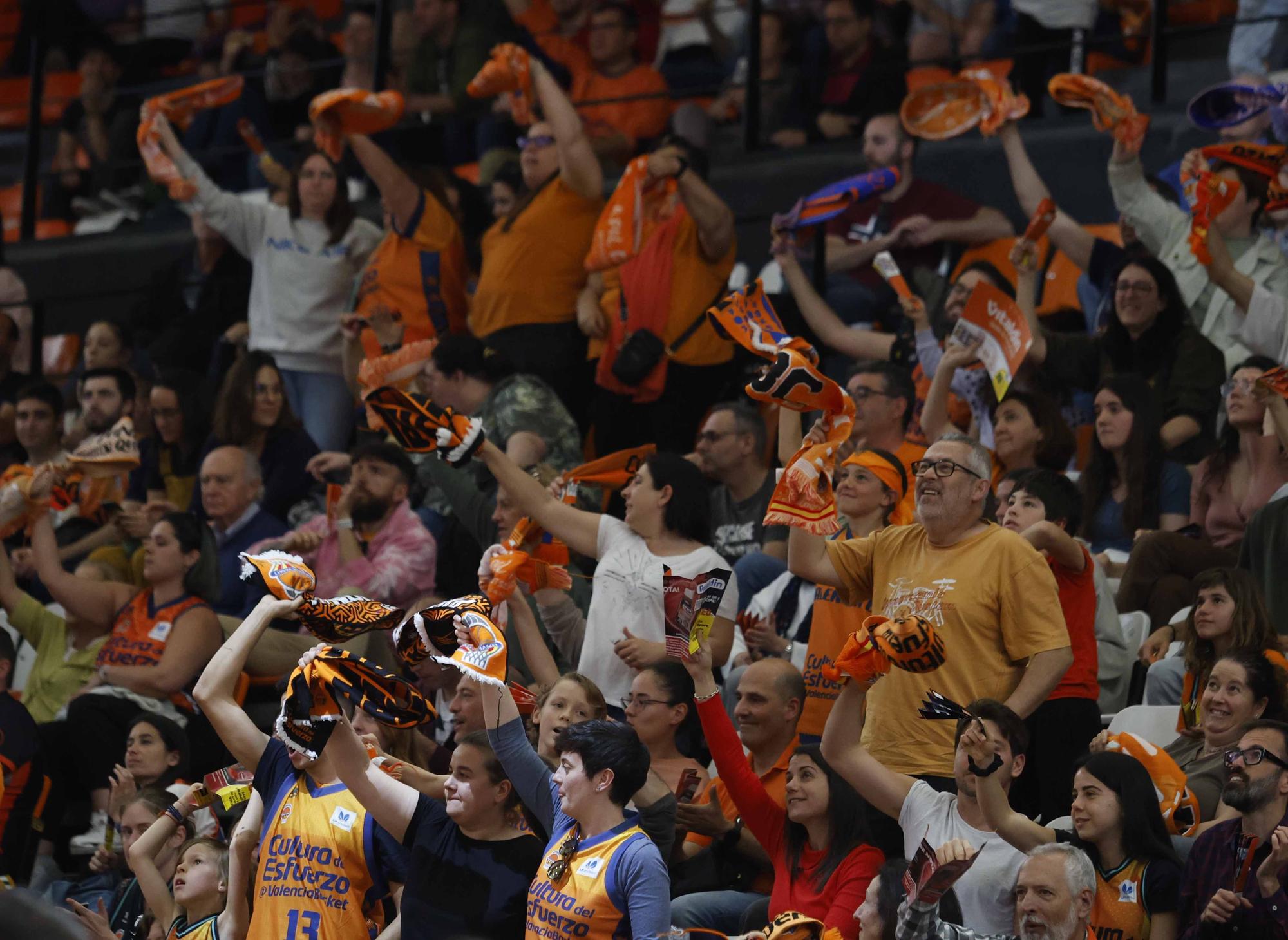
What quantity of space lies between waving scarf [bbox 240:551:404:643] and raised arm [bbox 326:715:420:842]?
0.78ft

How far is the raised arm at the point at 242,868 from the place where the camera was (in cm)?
527

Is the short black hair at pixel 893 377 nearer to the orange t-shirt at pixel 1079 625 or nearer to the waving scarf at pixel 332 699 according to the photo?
the orange t-shirt at pixel 1079 625

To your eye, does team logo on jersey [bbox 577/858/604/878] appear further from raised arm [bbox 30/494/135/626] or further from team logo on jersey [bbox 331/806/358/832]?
raised arm [bbox 30/494/135/626]

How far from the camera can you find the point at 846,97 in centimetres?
986

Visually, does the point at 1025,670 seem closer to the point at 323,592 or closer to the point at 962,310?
the point at 962,310

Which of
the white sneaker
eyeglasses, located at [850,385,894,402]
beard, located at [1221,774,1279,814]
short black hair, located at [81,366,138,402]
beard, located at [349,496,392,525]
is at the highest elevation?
beard, located at [1221,774,1279,814]

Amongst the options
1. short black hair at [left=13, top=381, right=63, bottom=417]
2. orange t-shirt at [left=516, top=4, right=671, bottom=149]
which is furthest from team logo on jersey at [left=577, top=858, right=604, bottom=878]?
orange t-shirt at [left=516, top=4, right=671, bottom=149]

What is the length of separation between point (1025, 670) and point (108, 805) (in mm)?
3220

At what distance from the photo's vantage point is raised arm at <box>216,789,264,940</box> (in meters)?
5.27

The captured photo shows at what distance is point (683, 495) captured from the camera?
635 centimetres

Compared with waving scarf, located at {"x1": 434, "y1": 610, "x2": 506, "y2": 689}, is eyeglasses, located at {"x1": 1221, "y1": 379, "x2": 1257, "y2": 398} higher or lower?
lower

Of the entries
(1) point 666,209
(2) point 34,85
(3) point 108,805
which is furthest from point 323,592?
(2) point 34,85

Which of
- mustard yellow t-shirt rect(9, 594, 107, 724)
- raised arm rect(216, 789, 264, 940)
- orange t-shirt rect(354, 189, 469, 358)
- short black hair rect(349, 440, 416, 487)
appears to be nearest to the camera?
raised arm rect(216, 789, 264, 940)

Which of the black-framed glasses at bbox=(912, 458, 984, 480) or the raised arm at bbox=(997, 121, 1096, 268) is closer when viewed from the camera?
the black-framed glasses at bbox=(912, 458, 984, 480)
